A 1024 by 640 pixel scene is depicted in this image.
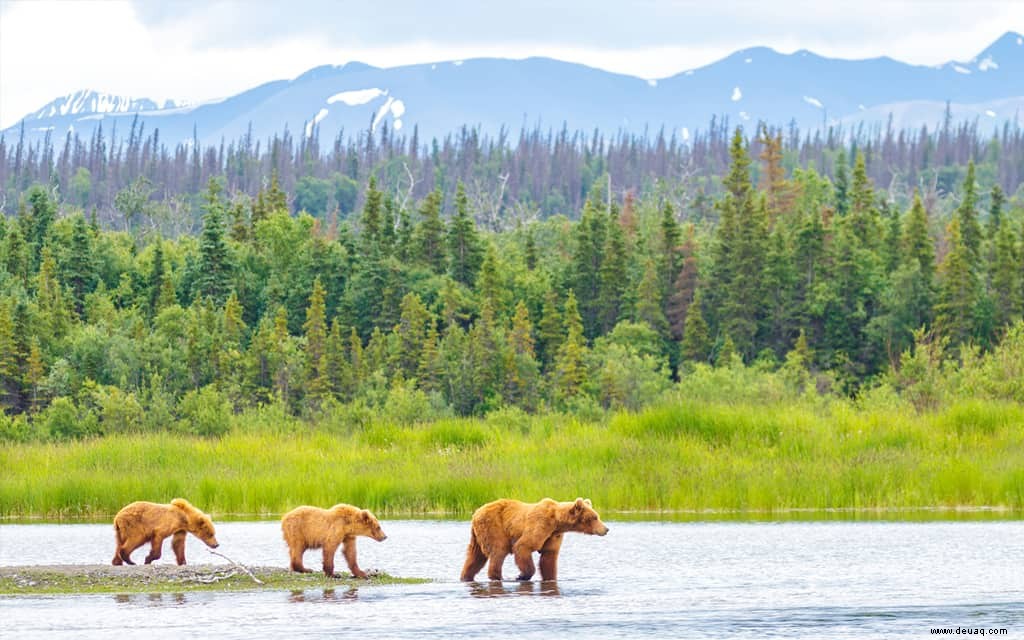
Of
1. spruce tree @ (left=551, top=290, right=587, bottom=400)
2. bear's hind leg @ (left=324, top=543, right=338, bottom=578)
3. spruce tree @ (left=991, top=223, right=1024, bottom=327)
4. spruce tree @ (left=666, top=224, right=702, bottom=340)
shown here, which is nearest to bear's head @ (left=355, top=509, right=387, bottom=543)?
bear's hind leg @ (left=324, top=543, right=338, bottom=578)

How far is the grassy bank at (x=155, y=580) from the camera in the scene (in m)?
19.3

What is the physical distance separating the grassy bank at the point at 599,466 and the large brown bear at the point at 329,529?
40.3 ft

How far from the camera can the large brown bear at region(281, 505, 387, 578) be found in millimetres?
19578

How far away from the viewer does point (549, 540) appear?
64.7ft

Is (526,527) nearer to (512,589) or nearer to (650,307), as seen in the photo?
(512,589)

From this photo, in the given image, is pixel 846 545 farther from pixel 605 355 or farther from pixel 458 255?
pixel 458 255

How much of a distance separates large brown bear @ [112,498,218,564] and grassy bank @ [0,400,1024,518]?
1082cm

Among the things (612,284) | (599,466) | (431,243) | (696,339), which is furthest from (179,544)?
(431,243)

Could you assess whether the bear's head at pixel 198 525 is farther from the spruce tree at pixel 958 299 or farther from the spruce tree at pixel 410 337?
the spruce tree at pixel 958 299

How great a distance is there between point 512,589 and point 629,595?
1.48m

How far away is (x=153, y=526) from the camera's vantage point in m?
21.2

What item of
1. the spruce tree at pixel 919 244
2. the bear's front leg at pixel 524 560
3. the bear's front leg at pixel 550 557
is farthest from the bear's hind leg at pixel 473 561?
the spruce tree at pixel 919 244

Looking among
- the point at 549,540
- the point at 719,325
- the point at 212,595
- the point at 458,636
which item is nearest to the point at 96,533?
the point at 212,595

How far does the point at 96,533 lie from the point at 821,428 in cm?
1611
